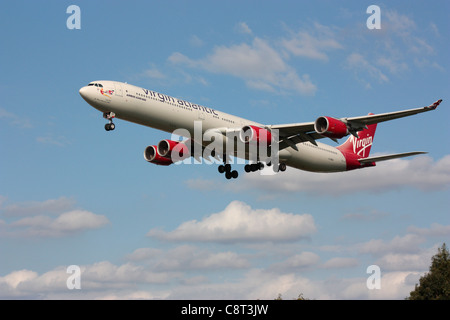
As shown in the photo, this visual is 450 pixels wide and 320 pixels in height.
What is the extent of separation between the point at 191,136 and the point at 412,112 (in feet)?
52.5

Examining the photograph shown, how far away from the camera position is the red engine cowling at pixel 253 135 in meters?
46.1

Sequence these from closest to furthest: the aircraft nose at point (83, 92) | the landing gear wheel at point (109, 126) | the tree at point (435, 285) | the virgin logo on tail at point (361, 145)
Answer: the aircraft nose at point (83, 92)
the landing gear wheel at point (109, 126)
the virgin logo on tail at point (361, 145)
the tree at point (435, 285)

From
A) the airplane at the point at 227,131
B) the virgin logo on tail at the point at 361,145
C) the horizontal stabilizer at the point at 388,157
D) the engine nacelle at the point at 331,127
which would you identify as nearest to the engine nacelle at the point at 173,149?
the airplane at the point at 227,131

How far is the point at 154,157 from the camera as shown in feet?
170

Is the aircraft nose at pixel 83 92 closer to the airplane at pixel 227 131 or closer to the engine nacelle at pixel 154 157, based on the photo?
the airplane at pixel 227 131

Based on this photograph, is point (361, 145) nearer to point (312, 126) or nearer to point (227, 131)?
point (312, 126)

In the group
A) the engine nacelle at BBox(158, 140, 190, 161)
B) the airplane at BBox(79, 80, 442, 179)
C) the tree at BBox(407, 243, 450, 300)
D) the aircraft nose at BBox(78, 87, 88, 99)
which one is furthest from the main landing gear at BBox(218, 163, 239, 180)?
the tree at BBox(407, 243, 450, 300)

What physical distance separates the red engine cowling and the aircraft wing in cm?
160

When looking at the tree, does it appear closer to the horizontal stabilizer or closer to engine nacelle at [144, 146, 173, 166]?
the horizontal stabilizer

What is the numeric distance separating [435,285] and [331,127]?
37.3 m

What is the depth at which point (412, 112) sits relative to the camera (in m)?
42.1
